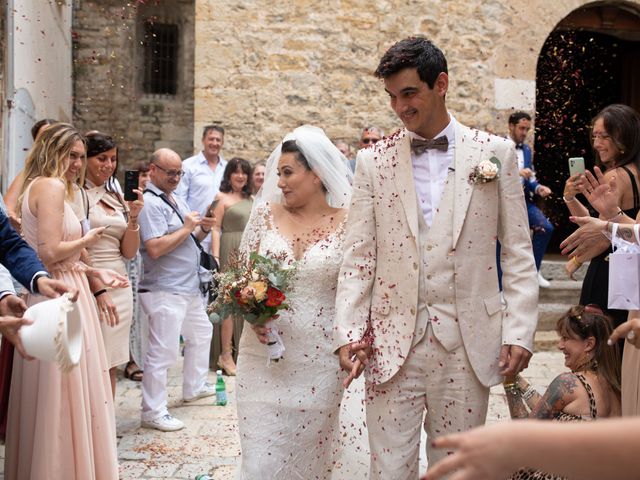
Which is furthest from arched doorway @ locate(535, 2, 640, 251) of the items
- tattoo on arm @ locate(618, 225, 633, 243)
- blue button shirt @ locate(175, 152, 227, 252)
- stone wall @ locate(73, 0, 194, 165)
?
tattoo on arm @ locate(618, 225, 633, 243)

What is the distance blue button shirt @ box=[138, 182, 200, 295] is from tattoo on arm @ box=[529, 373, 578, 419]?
368 centimetres

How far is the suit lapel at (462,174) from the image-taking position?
3439mm

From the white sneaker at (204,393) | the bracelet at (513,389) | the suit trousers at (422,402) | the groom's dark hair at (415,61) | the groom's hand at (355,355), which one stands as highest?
the groom's dark hair at (415,61)

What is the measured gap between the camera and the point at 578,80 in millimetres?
15039

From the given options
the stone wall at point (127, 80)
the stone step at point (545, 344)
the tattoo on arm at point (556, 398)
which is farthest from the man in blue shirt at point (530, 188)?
the stone wall at point (127, 80)

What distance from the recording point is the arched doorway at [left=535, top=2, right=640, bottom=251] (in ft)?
39.8

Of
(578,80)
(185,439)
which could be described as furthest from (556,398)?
(578,80)

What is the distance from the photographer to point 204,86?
1122cm

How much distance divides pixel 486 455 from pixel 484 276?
1.99m

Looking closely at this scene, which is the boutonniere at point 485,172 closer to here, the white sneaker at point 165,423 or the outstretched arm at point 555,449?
the outstretched arm at point 555,449

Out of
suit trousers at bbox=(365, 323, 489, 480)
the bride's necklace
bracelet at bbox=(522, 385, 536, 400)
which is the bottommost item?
bracelet at bbox=(522, 385, 536, 400)

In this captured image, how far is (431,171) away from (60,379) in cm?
230

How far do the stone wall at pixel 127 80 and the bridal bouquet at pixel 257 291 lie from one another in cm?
1184

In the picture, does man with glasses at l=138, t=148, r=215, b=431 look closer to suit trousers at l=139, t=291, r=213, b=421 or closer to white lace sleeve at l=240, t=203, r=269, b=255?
suit trousers at l=139, t=291, r=213, b=421
